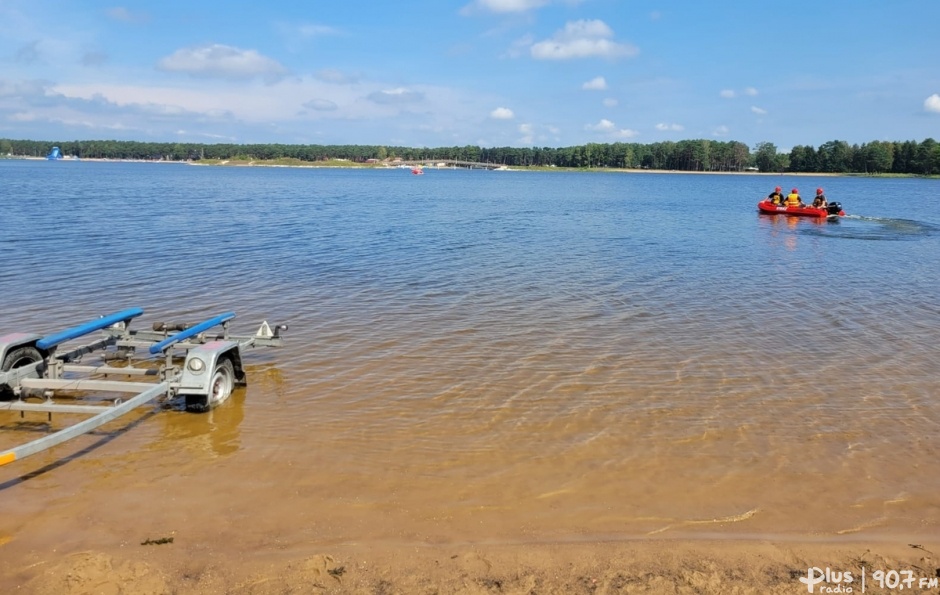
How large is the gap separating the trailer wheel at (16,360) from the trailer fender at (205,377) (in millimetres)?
2226

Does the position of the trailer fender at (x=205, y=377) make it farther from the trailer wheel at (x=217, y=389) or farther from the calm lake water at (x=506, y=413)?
the calm lake water at (x=506, y=413)

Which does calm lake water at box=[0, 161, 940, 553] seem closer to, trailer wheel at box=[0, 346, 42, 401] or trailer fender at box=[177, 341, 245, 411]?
trailer fender at box=[177, 341, 245, 411]

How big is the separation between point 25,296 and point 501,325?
10924 mm

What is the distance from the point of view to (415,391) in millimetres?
8859

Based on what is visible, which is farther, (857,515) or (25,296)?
(25,296)

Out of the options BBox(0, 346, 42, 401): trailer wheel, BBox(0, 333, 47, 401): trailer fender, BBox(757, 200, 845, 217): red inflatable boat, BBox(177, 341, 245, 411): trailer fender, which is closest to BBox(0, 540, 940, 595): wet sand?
BBox(177, 341, 245, 411): trailer fender

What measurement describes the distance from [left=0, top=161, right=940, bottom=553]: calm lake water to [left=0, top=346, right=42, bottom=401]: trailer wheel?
0.51 m

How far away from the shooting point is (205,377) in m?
7.69

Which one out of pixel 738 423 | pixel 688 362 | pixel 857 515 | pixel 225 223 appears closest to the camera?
pixel 857 515

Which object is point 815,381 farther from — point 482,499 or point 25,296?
point 25,296

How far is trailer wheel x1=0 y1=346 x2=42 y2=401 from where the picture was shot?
26.0ft

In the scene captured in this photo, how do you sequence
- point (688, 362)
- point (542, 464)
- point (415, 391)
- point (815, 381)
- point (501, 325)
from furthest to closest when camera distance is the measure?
1. point (501, 325)
2. point (688, 362)
3. point (815, 381)
4. point (415, 391)
5. point (542, 464)

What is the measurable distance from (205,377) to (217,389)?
1.54 ft

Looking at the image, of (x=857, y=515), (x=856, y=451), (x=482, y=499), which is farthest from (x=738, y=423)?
(x=482, y=499)
